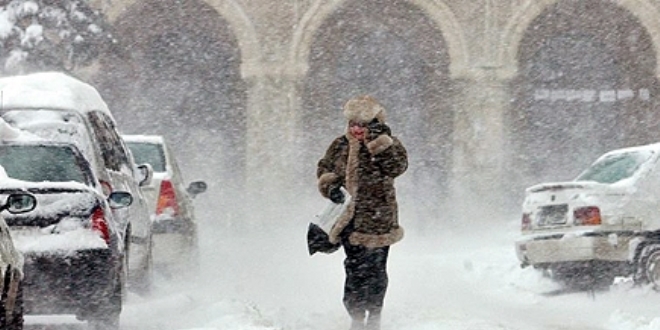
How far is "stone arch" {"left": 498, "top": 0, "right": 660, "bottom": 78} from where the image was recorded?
968 inches

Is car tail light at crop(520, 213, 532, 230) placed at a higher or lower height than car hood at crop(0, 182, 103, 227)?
lower

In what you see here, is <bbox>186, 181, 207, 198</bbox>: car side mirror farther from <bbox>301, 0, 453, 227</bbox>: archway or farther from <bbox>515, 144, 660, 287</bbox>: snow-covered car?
<bbox>301, 0, 453, 227</bbox>: archway

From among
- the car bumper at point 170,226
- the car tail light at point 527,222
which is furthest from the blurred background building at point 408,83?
the car tail light at point 527,222

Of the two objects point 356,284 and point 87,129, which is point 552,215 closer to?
point 356,284

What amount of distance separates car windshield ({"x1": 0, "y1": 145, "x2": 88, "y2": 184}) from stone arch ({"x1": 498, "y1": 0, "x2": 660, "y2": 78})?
16880mm

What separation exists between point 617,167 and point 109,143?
219 inches

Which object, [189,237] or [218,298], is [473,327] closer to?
[218,298]

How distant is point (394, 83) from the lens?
27.5 metres

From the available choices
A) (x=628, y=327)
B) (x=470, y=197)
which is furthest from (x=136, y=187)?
(x=470, y=197)

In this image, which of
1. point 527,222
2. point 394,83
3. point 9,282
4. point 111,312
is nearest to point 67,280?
point 111,312

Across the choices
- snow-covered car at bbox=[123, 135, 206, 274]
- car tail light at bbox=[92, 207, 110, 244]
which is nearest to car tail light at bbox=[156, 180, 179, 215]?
snow-covered car at bbox=[123, 135, 206, 274]

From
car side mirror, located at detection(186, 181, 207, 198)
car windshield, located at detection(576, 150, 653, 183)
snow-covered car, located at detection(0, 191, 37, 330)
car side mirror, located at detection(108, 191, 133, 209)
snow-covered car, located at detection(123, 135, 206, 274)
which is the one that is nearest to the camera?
snow-covered car, located at detection(0, 191, 37, 330)

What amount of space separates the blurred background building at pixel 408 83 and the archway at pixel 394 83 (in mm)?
28

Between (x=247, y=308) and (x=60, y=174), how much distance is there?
2112 millimetres
